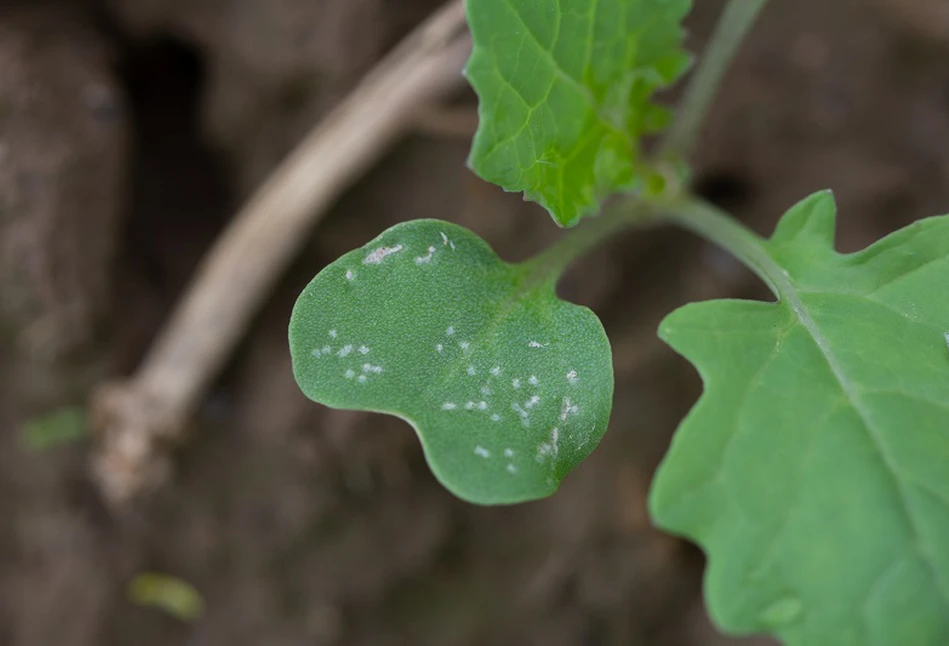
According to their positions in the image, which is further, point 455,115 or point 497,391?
point 455,115

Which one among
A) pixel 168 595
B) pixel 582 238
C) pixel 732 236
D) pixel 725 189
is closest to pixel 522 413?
pixel 582 238

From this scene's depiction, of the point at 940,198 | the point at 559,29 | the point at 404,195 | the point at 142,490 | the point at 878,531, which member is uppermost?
the point at 559,29

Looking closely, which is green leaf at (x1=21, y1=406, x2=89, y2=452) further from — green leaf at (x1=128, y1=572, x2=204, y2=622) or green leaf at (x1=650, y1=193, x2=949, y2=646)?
green leaf at (x1=650, y1=193, x2=949, y2=646)

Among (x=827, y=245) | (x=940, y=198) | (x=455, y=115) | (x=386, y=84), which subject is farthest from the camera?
(x=940, y=198)

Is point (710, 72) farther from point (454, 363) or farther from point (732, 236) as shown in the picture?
point (454, 363)

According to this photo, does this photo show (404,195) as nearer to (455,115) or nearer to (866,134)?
(455,115)

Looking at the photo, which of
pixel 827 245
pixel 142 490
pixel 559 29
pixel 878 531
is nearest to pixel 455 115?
pixel 559 29

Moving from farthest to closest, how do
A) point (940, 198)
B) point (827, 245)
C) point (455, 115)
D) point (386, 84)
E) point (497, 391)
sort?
point (940, 198) < point (455, 115) < point (386, 84) < point (827, 245) < point (497, 391)
